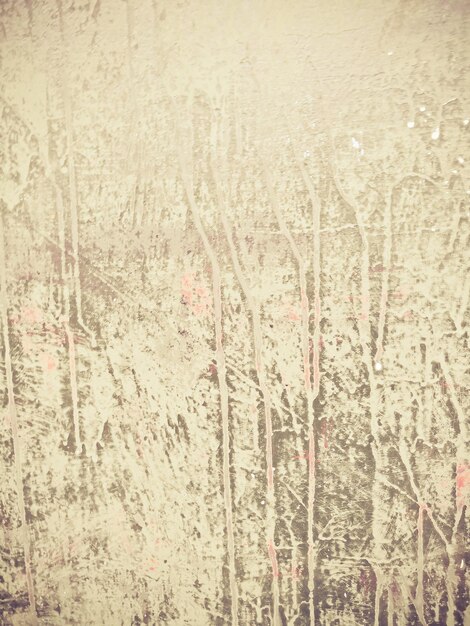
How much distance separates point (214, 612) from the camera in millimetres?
664

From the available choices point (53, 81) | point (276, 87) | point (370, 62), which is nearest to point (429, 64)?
point (370, 62)

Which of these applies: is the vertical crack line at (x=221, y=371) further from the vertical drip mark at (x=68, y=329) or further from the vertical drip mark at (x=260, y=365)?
the vertical drip mark at (x=68, y=329)

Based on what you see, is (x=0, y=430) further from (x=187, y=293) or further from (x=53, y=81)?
(x=53, y=81)

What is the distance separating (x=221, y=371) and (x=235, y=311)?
101mm

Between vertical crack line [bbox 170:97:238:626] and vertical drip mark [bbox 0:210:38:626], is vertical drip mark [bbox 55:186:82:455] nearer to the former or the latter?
vertical drip mark [bbox 0:210:38:626]

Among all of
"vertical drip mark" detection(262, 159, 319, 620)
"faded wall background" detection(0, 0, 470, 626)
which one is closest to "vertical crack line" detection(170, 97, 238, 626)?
"faded wall background" detection(0, 0, 470, 626)

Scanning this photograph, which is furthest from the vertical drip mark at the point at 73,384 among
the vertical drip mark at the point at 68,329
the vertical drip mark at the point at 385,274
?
the vertical drip mark at the point at 385,274

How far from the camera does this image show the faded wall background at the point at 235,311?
1.91 ft

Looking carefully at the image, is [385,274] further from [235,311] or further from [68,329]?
[68,329]

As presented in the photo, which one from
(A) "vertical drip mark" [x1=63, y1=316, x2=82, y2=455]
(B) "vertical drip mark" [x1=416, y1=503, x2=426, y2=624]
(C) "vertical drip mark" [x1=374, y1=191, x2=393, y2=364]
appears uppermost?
(C) "vertical drip mark" [x1=374, y1=191, x2=393, y2=364]

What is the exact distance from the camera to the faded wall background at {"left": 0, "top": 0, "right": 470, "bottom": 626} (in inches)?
22.9

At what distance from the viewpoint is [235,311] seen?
24.6 inches

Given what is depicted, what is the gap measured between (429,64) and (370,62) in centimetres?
8

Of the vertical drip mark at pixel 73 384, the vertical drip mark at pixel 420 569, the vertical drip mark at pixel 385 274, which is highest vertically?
the vertical drip mark at pixel 385 274
